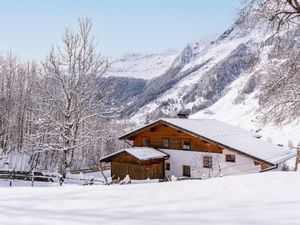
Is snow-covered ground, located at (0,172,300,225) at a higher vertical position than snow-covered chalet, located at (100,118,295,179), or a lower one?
lower

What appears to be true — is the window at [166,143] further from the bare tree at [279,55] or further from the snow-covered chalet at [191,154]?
the bare tree at [279,55]

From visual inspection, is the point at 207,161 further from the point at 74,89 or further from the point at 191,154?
the point at 74,89

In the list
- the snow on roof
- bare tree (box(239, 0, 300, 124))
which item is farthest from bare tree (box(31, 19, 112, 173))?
bare tree (box(239, 0, 300, 124))

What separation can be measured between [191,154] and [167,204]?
27.7m

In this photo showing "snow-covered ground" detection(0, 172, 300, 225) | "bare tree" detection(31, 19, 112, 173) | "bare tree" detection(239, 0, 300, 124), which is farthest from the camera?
"bare tree" detection(31, 19, 112, 173)

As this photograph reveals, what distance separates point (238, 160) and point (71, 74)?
16387mm

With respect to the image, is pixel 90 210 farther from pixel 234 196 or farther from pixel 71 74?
pixel 71 74

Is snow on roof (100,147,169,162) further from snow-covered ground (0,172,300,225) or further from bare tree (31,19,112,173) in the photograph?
snow-covered ground (0,172,300,225)

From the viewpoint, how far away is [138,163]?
33.8 meters

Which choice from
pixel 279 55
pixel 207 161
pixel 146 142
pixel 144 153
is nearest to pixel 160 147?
pixel 146 142

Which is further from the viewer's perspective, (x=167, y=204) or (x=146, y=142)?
(x=146, y=142)

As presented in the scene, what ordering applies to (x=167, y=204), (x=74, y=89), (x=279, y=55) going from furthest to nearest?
(x=74, y=89) → (x=279, y=55) → (x=167, y=204)

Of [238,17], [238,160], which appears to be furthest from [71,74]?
[238,17]

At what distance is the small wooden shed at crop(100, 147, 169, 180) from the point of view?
33562 millimetres
